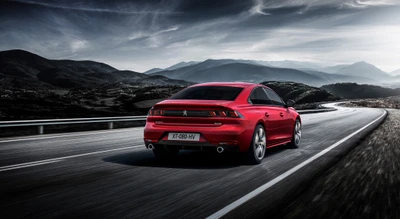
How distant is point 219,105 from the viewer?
6.82 metres

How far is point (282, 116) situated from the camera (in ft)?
29.4

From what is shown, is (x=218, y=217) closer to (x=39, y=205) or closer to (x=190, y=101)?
(x=39, y=205)

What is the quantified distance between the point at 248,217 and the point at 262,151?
149 inches

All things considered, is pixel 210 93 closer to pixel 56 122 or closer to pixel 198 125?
pixel 198 125

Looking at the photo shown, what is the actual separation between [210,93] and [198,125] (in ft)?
3.27

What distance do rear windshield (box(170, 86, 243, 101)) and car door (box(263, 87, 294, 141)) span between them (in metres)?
1.29

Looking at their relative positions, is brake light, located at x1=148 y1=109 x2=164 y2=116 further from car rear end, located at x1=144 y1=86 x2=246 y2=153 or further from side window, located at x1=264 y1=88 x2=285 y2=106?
side window, located at x1=264 y1=88 x2=285 y2=106

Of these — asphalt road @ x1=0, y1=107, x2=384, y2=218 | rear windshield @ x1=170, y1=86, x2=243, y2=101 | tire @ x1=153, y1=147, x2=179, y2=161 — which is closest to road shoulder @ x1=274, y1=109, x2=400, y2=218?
asphalt road @ x1=0, y1=107, x2=384, y2=218

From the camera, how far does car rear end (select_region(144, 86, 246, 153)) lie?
6.75m

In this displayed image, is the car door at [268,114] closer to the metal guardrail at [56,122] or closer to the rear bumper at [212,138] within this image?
the rear bumper at [212,138]

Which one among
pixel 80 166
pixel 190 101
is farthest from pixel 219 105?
pixel 80 166

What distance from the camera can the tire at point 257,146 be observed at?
7262mm

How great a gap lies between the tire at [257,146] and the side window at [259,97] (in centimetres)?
53

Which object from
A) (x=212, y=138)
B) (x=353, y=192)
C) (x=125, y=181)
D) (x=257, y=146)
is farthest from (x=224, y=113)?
(x=353, y=192)
